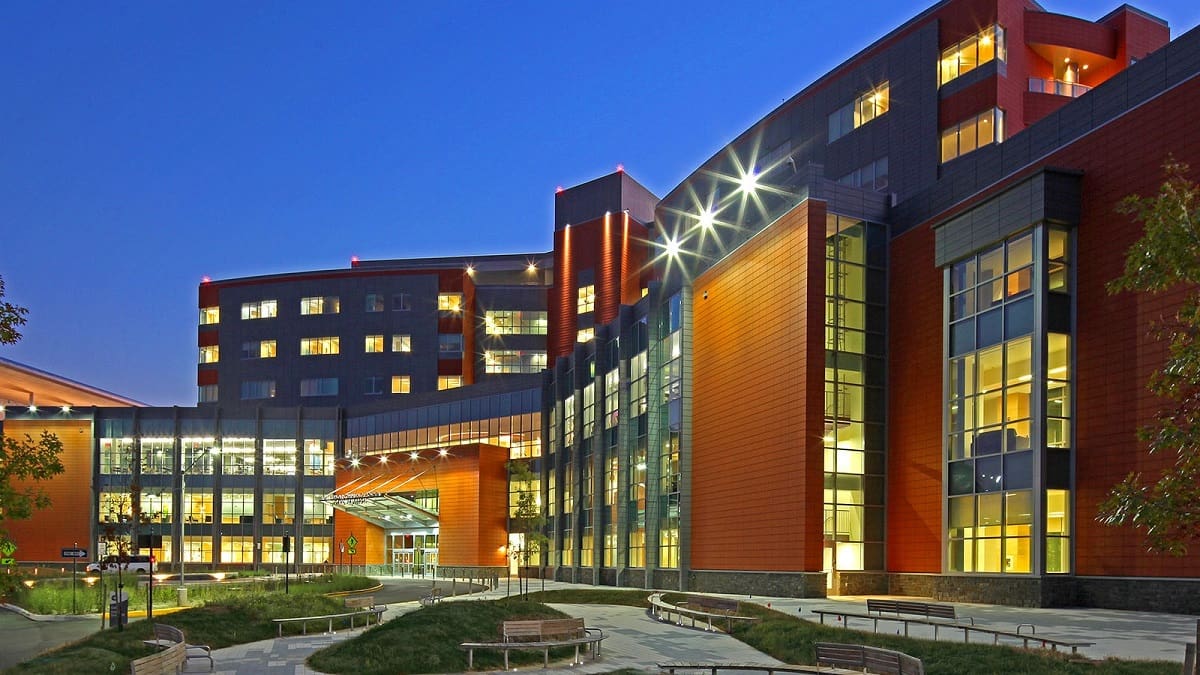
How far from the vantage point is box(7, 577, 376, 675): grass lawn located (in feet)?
66.3

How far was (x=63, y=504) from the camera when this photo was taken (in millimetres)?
93812

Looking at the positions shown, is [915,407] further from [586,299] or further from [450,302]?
[450,302]

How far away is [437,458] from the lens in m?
82.2

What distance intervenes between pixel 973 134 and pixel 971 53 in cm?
411

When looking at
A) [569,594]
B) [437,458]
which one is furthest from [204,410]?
[569,594]

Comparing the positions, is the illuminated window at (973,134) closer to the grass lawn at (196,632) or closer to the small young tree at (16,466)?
the grass lawn at (196,632)

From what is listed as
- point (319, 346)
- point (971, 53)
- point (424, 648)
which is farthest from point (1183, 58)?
point (319, 346)

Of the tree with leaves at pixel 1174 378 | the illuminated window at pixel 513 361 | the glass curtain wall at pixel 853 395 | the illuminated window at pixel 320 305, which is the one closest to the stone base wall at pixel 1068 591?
the glass curtain wall at pixel 853 395

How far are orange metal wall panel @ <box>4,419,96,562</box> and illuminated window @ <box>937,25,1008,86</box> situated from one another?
257ft

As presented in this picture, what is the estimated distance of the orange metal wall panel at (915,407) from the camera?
132 feet

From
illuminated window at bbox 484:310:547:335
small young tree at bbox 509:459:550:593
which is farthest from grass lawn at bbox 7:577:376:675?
illuminated window at bbox 484:310:547:335

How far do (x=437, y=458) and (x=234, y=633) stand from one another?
179 feet

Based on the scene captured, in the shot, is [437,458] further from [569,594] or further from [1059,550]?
[1059,550]

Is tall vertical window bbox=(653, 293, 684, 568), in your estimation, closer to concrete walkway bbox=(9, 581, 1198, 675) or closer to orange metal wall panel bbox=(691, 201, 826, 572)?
orange metal wall panel bbox=(691, 201, 826, 572)
